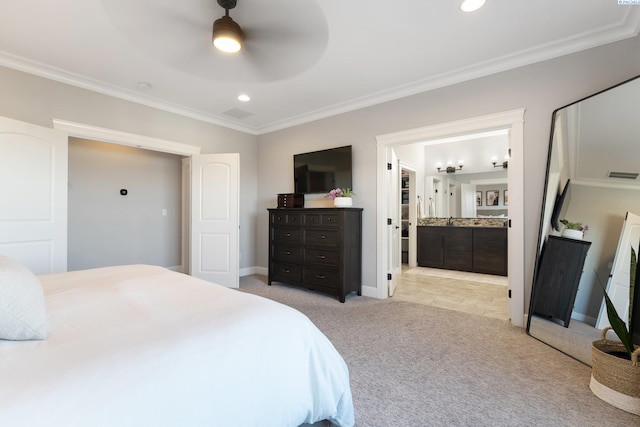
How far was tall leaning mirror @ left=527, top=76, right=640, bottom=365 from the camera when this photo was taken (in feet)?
6.56

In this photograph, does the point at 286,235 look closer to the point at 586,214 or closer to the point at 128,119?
the point at 128,119

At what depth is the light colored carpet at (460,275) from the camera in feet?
15.4

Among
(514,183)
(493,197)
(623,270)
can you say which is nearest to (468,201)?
(493,197)

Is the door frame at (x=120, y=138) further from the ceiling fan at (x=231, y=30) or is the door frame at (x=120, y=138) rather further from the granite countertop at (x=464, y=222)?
the granite countertop at (x=464, y=222)

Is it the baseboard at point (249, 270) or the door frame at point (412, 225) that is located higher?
the door frame at point (412, 225)

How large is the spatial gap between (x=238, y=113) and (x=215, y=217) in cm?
160

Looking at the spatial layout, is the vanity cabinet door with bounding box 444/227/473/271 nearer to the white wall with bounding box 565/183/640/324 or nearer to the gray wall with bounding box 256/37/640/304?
the gray wall with bounding box 256/37/640/304

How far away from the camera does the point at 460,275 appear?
5.17 m

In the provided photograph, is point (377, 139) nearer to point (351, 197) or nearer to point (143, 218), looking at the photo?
point (351, 197)

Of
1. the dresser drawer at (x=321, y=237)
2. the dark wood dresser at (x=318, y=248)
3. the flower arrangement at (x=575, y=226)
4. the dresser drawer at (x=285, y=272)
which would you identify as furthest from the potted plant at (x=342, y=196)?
the flower arrangement at (x=575, y=226)

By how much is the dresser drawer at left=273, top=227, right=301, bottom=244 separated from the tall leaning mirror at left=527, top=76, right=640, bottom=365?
2.69 meters

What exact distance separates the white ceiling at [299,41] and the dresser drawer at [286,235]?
183 cm

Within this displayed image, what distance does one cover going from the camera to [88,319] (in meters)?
1.10

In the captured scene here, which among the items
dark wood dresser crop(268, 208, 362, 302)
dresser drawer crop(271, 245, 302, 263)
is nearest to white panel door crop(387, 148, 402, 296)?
dark wood dresser crop(268, 208, 362, 302)
